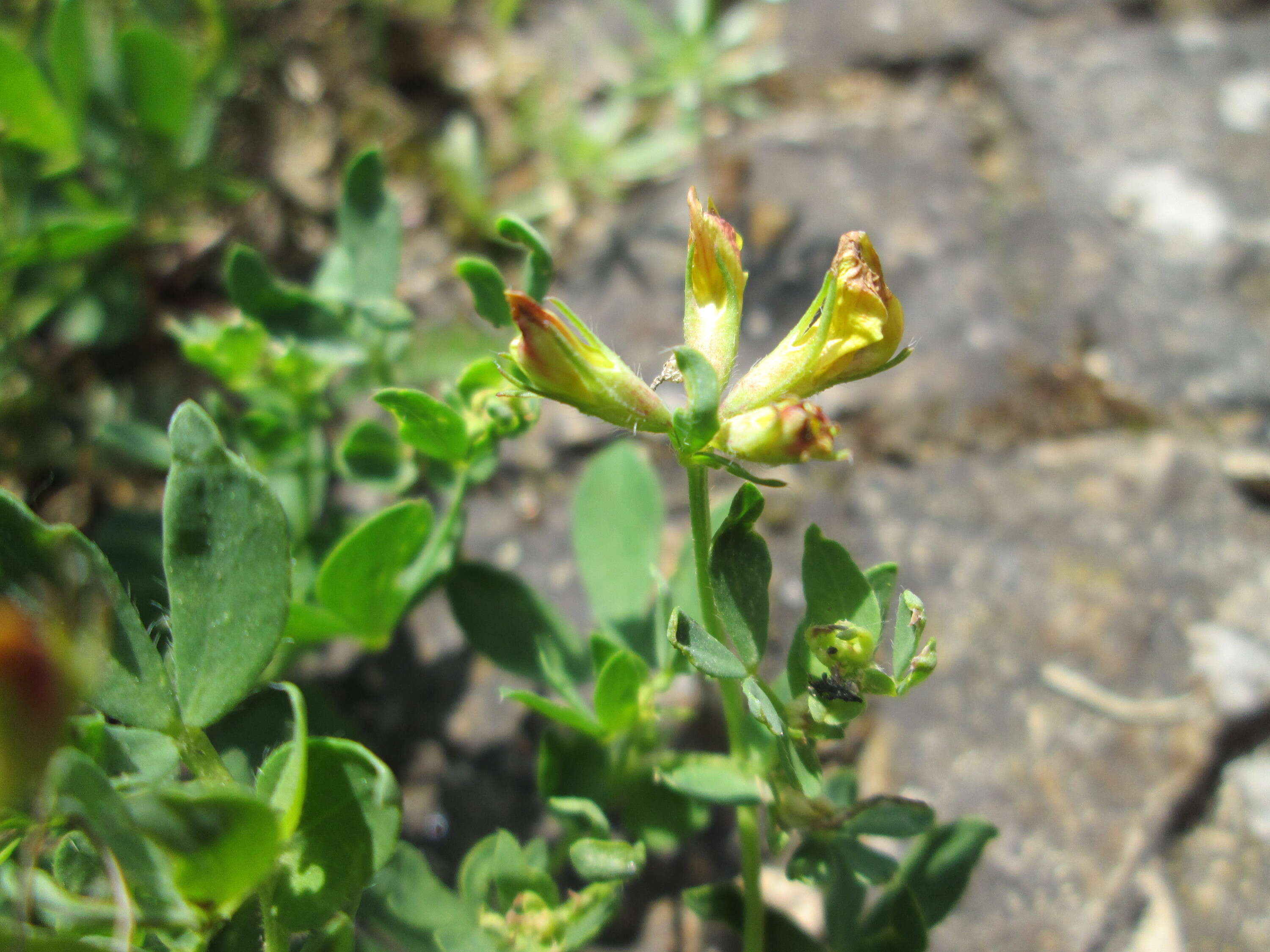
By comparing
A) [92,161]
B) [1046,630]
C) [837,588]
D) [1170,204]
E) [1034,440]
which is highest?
[92,161]

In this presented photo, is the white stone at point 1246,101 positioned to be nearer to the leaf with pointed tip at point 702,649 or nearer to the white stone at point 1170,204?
the white stone at point 1170,204

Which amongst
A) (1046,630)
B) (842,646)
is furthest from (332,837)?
(1046,630)

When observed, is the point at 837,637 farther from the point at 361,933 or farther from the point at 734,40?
the point at 734,40

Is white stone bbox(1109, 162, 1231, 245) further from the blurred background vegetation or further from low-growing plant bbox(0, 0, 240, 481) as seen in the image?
low-growing plant bbox(0, 0, 240, 481)

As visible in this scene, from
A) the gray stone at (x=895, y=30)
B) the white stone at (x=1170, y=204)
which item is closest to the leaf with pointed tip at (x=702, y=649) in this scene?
the white stone at (x=1170, y=204)

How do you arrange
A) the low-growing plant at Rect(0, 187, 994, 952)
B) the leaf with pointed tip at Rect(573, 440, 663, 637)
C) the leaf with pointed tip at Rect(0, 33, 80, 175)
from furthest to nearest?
1. the leaf with pointed tip at Rect(0, 33, 80, 175)
2. the leaf with pointed tip at Rect(573, 440, 663, 637)
3. the low-growing plant at Rect(0, 187, 994, 952)

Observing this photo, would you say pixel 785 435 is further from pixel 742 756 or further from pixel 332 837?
pixel 332 837

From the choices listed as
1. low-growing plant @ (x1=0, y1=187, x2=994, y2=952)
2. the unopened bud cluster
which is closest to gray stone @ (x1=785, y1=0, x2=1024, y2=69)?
low-growing plant @ (x1=0, y1=187, x2=994, y2=952)
